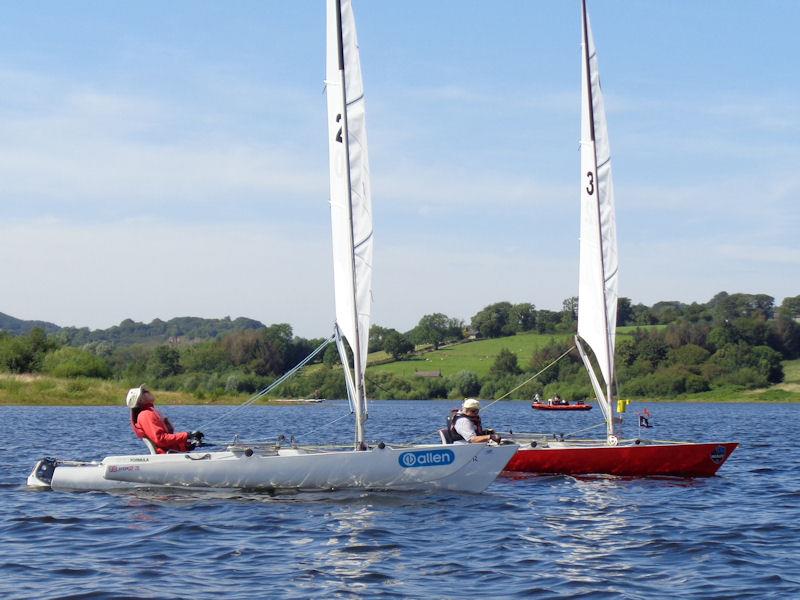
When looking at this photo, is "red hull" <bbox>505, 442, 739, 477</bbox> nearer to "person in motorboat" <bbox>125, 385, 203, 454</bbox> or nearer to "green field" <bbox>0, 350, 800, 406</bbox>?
"person in motorboat" <bbox>125, 385, 203, 454</bbox>

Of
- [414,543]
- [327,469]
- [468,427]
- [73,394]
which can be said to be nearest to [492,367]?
[73,394]

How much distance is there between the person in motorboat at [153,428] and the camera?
21.2m

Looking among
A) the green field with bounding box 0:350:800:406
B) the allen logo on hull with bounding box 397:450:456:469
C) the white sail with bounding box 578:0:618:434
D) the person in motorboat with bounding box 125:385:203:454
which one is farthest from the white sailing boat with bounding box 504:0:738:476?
the green field with bounding box 0:350:800:406

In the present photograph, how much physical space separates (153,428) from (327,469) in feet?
12.2

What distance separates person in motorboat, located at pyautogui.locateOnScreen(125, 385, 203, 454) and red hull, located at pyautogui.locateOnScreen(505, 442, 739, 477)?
893 cm

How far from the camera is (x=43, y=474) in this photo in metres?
22.6

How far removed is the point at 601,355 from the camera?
27.8 meters

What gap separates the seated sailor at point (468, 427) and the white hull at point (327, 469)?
0.86 meters

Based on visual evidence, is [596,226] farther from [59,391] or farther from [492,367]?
[492,367]

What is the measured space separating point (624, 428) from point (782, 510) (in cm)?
3587

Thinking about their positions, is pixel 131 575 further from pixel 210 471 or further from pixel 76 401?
pixel 76 401

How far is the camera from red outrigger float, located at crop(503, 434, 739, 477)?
83.7ft

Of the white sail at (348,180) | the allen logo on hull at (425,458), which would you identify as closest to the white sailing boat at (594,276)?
the allen logo on hull at (425,458)

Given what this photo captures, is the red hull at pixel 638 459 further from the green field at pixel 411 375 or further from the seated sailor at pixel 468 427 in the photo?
the green field at pixel 411 375
